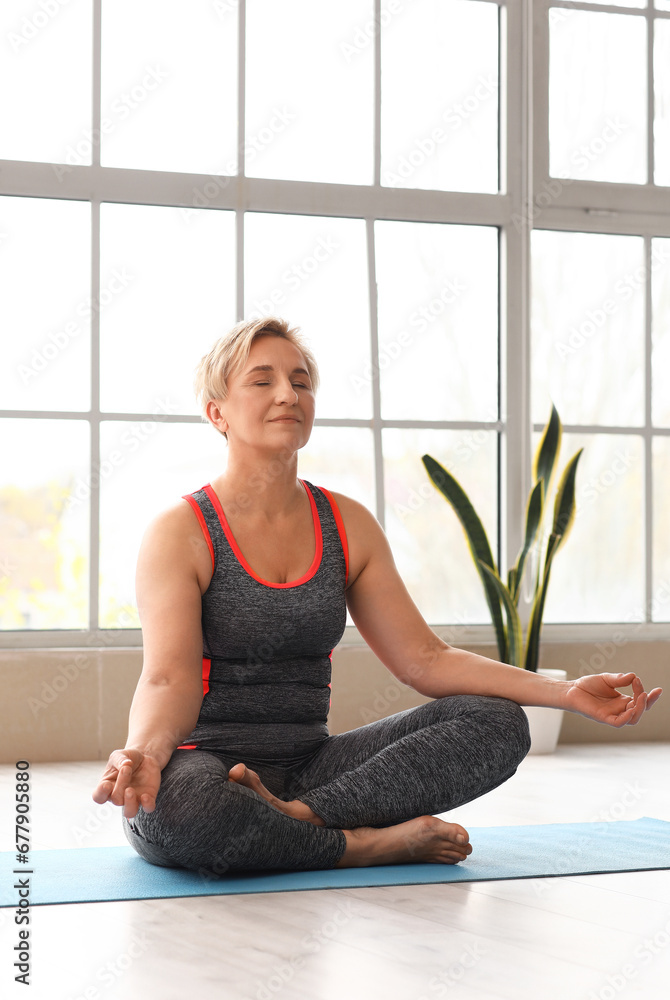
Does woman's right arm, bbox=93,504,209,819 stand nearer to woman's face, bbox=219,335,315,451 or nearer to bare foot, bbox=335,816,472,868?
woman's face, bbox=219,335,315,451

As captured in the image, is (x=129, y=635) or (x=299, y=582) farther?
(x=129, y=635)

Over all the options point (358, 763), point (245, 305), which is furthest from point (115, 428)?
point (358, 763)

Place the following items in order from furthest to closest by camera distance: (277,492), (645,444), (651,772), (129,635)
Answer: (645,444)
(129,635)
(651,772)
(277,492)

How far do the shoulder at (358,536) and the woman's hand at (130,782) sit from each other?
2.08 feet

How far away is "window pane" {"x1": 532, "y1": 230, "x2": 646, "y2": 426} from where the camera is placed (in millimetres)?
4219

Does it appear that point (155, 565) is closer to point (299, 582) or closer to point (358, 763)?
point (299, 582)

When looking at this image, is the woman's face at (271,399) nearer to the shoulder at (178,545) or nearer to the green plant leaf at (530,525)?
the shoulder at (178,545)

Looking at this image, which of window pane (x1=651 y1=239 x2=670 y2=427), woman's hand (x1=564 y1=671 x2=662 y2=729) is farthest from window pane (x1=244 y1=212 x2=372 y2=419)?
woman's hand (x1=564 y1=671 x2=662 y2=729)

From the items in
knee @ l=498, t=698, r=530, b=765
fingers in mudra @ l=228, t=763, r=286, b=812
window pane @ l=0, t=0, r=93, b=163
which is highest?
window pane @ l=0, t=0, r=93, b=163

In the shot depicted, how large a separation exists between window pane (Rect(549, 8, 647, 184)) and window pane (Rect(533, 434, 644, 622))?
3.31 ft

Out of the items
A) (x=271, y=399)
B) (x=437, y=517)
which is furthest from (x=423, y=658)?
(x=437, y=517)

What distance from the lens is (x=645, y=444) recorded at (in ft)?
14.1

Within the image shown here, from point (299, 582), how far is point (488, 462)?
2.21 m

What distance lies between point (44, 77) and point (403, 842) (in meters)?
2.82
